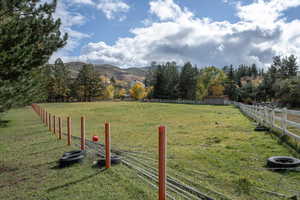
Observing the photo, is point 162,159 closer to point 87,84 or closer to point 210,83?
point 210,83

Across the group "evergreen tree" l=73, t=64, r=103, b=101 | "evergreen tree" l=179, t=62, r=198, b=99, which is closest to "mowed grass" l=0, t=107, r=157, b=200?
"evergreen tree" l=179, t=62, r=198, b=99

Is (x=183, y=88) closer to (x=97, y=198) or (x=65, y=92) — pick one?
(x=65, y=92)

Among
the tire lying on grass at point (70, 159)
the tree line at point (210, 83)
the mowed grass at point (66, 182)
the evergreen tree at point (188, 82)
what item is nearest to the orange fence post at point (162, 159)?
the mowed grass at point (66, 182)

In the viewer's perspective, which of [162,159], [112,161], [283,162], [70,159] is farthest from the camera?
[70,159]

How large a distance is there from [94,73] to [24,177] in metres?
75.8

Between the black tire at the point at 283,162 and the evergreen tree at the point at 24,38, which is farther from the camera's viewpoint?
the evergreen tree at the point at 24,38

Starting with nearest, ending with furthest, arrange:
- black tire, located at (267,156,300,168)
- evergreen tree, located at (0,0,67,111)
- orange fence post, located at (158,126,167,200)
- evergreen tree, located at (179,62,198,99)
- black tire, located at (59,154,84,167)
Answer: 1. orange fence post, located at (158,126,167,200)
2. black tire, located at (267,156,300,168)
3. evergreen tree, located at (0,0,67,111)
4. black tire, located at (59,154,84,167)
5. evergreen tree, located at (179,62,198,99)

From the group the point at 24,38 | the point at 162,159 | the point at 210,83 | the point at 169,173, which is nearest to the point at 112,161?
the point at 169,173

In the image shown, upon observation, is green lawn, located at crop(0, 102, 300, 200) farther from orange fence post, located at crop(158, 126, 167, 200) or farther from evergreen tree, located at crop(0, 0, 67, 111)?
evergreen tree, located at crop(0, 0, 67, 111)

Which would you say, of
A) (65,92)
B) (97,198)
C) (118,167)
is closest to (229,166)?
(118,167)

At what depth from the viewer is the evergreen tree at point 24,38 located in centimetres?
556

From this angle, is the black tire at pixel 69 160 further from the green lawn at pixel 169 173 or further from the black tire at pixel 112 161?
the black tire at pixel 112 161

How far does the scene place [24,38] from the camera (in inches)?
226

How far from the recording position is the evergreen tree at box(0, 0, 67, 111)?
5.56 m
